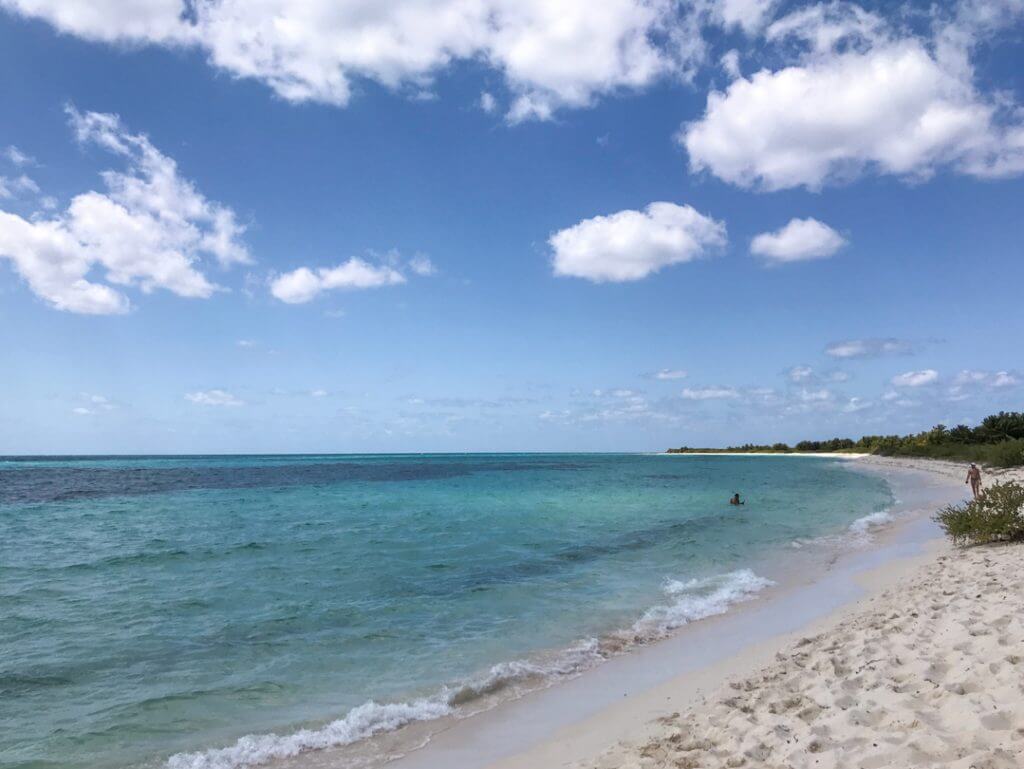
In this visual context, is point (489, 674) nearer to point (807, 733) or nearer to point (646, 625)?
point (646, 625)

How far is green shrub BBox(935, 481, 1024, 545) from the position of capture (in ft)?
44.6

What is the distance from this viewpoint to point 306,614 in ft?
38.3

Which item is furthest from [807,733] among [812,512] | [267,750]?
[812,512]

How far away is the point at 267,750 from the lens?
6559mm

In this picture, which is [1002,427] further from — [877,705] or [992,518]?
[877,705]

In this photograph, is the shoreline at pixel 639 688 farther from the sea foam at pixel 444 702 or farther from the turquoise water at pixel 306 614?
the turquoise water at pixel 306 614

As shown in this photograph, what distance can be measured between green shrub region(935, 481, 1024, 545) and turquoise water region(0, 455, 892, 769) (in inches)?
185

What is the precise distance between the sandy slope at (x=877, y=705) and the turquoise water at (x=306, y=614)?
284 cm

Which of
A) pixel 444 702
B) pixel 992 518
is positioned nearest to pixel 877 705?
pixel 444 702

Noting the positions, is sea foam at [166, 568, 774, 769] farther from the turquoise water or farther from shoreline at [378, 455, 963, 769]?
shoreline at [378, 455, 963, 769]

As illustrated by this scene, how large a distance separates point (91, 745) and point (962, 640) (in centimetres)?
991

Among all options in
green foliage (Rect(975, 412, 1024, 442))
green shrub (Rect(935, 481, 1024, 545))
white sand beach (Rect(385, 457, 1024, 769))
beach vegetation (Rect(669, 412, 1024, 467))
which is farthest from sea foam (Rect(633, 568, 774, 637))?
green foliage (Rect(975, 412, 1024, 442))

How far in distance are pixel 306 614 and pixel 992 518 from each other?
15.3 m

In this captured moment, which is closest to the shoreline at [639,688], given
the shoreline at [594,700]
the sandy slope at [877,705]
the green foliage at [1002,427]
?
the shoreline at [594,700]
